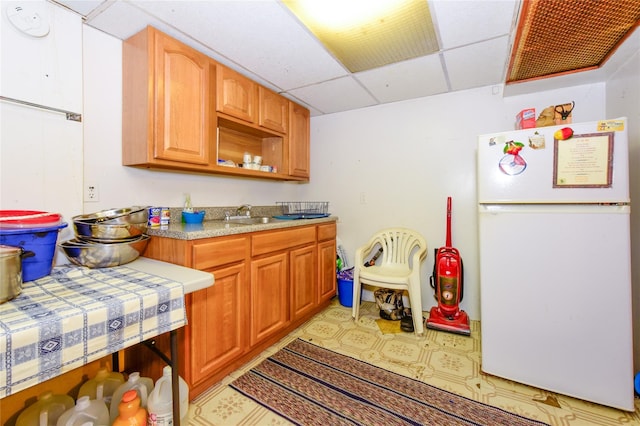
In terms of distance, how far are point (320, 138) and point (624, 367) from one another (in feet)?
9.42

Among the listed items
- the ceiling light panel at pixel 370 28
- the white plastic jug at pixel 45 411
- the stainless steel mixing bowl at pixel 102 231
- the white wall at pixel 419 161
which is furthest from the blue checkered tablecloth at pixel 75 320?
the white wall at pixel 419 161

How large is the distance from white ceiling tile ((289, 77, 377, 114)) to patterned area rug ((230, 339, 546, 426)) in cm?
217

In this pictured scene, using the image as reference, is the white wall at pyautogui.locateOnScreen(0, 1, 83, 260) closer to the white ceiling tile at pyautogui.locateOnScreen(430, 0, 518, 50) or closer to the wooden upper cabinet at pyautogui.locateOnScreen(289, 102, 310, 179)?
the wooden upper cabinet at pyautogui.locateOnScreen(289, 102, 310, 179)

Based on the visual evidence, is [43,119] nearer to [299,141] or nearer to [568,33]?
[299,141]

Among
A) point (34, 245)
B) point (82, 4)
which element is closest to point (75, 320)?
point (34, 245)

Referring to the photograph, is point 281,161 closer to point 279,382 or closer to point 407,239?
point 407,239

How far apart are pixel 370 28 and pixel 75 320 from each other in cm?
192

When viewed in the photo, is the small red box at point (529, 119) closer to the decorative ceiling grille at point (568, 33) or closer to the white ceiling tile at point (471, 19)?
the decorative ceiling grille at point (568, 33)

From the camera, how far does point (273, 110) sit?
2.49m

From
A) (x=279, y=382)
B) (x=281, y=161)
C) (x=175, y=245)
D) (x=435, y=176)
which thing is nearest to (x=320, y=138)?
(x=281, y=161)

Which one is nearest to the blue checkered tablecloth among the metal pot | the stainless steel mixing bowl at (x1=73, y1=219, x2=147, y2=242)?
the metal pot

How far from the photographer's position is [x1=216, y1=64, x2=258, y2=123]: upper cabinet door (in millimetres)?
1997

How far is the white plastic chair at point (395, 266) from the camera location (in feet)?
7.20

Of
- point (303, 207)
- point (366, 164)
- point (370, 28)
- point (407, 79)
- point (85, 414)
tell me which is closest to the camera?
point (85, 414)
